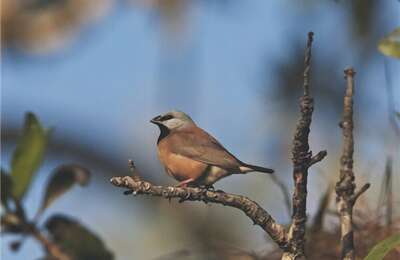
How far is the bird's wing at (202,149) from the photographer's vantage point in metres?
3.38

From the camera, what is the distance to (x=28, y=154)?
147 inches

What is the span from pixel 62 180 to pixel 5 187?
0.82ft

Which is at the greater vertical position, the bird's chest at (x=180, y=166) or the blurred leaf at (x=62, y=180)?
the bird's chest at (x=180, y=166)

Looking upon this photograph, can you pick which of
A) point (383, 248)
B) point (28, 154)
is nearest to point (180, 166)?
point (28, 154)

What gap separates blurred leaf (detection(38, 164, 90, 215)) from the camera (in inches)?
146

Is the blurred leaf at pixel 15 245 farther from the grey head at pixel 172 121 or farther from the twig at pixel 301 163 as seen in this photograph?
the twig at pixel 301 163

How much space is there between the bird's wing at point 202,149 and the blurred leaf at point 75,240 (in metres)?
0.54

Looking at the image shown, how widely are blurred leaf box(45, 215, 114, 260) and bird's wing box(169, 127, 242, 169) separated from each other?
544 millimetres

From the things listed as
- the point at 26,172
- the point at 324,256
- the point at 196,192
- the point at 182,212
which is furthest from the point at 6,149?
the point at 196,192

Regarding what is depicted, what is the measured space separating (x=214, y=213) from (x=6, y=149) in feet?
9.20

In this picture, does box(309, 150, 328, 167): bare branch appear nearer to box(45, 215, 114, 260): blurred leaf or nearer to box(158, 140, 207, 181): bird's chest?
box(158, 140, 207, 181): bird's chest

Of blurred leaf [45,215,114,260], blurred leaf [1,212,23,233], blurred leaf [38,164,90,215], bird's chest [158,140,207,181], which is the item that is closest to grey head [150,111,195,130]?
bird's chest [158,140,207,181]

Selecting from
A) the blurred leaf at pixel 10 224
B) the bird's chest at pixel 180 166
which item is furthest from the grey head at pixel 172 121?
the blurred leaf at pixel 10 224

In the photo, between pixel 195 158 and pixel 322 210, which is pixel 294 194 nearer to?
pixel 322 210
